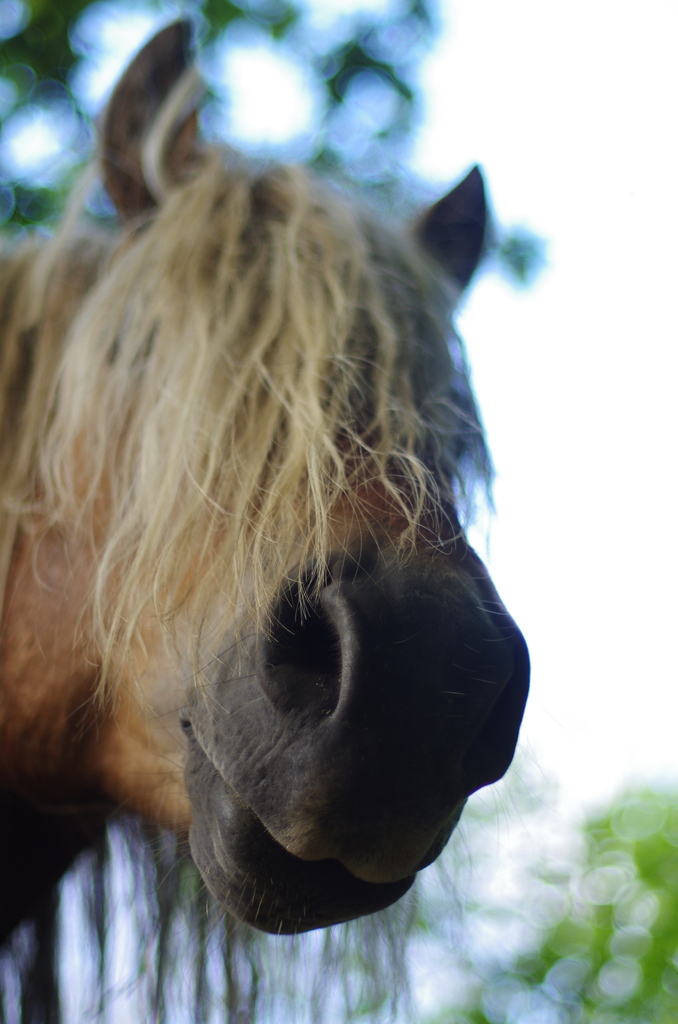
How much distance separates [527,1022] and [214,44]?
499cm

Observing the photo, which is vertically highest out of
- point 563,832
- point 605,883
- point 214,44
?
point 214,44

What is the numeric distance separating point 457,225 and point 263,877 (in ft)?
4.95

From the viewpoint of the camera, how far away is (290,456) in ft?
3.10

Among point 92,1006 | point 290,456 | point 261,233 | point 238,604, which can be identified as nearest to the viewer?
point 238,604

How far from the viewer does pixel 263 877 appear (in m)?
0.78

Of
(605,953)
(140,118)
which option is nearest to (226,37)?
(140,118)

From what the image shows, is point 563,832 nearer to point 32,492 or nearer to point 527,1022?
point 527,1022

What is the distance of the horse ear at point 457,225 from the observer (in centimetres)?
162

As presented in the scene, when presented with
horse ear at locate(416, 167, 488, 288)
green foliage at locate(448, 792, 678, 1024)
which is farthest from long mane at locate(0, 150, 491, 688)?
green foliage at locate(448, 792, 678, 1024)

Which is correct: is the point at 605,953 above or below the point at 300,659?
below

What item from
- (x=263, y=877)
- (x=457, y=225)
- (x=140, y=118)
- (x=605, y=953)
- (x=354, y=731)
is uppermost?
(x=140, y=118)

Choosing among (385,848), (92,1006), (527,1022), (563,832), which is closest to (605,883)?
(563,832)

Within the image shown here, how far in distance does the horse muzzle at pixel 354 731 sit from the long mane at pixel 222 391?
3.1 inches

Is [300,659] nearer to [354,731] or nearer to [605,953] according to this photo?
[354,731]
